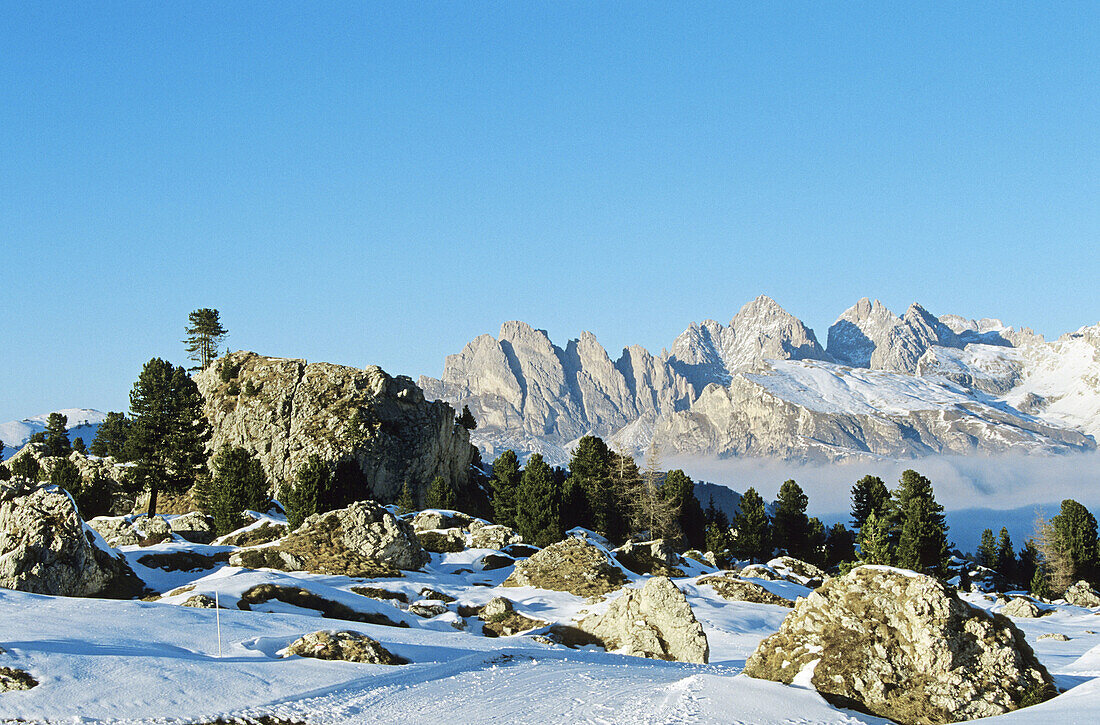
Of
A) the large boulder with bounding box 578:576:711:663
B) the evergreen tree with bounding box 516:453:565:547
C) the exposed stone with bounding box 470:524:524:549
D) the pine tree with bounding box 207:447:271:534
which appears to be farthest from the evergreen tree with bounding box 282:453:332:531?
the large boulder with bounding box 578:576:711:663

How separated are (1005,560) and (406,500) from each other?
102m

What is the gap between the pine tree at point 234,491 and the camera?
225 ft

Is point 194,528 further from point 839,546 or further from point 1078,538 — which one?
point 1078,538

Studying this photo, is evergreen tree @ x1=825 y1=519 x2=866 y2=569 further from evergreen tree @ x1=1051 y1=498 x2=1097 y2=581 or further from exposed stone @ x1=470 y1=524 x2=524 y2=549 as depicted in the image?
exposed stone @ x1=470 y1=524 x2=524 y2=549

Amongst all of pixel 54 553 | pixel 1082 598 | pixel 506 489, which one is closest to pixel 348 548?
pixel 54 553

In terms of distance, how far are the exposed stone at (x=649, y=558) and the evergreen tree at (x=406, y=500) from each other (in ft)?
115

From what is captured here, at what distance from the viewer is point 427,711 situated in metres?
14.9

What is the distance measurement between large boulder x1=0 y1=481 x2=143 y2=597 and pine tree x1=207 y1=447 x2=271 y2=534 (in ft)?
104

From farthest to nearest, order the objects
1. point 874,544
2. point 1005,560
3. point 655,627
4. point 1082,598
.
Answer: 1. point 1005,560
2. point 874,544
3. point 1082,598
4. point 655,627

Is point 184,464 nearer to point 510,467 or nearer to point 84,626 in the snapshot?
point 510,467

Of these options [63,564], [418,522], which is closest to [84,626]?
[63,564]

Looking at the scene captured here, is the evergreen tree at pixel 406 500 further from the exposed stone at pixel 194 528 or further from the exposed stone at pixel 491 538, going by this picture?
the exposed stone at pixel 491 538

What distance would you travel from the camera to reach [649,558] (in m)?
61.3

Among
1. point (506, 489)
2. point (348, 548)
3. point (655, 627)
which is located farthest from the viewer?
point (506, 489)
